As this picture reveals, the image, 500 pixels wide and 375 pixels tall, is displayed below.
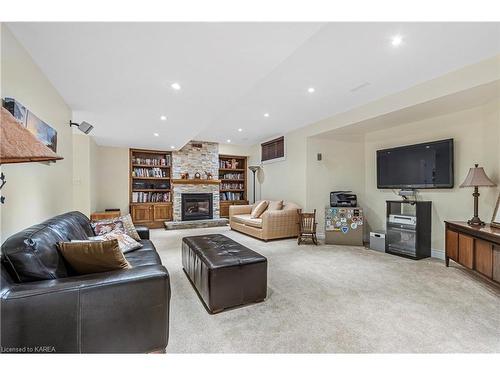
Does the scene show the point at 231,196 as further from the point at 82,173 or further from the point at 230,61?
the point at 230,61

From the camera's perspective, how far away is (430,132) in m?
3.87

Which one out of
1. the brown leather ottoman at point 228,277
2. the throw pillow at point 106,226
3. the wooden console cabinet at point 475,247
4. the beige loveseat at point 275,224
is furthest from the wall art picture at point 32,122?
the wooden console cabinet at point 475,247

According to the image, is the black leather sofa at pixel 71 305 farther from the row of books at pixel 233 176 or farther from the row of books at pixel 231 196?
the row of books at pixel 233 176

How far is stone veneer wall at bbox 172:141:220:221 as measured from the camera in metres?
6.86

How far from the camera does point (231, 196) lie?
314 inches

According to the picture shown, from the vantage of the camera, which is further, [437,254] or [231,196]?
[231,196]

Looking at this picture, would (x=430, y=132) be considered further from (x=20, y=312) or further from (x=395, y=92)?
(x=20, y=312)

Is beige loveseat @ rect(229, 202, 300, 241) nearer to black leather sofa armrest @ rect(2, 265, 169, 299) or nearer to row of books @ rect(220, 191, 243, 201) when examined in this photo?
row of books @ rect(220, 191, 243, 201)

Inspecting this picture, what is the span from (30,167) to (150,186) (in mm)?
5188

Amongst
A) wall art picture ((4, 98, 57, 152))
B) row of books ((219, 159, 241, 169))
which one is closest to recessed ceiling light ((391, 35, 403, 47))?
wall art picture ((4, 98, 57, 152))

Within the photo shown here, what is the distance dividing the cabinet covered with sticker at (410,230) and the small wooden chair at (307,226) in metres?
1.24

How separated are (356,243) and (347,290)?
7.34 ft

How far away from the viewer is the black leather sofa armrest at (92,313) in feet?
3.81

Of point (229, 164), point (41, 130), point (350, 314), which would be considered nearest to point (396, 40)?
point (350, 314)
